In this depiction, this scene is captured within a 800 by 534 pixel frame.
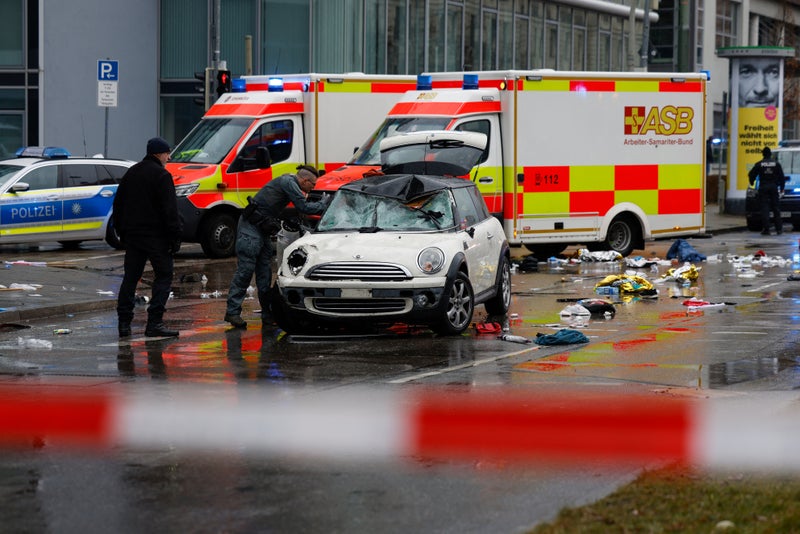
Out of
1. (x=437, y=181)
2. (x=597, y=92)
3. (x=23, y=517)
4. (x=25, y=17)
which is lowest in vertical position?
(x=23, y=517)

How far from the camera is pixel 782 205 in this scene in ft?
106

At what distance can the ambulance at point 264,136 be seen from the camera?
23.3m

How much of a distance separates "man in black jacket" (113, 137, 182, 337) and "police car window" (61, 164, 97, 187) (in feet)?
35.6

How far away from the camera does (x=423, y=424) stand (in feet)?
28.1

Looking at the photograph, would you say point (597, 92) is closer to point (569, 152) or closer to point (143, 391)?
point (569, 152)

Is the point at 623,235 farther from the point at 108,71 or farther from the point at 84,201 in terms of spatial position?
the point at 108,71

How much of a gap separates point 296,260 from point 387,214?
122 cm

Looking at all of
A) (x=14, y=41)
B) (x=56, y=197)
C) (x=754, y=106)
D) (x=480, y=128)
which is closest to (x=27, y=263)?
(x=56, y=197)

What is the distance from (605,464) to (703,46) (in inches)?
2430

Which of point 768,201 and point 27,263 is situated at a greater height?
point 768,201

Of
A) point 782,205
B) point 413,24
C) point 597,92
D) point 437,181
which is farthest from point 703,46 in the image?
point 437,181

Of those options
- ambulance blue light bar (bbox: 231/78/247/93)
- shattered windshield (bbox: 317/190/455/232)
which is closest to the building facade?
ambulance blue light bar (bbox: 231/78/247/93)

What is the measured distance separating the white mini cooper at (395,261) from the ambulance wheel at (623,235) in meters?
8.80

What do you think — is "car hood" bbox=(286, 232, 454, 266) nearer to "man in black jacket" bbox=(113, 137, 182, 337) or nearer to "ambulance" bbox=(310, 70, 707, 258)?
"man in black jacket" bbox=(113, 137, 182, 337)
